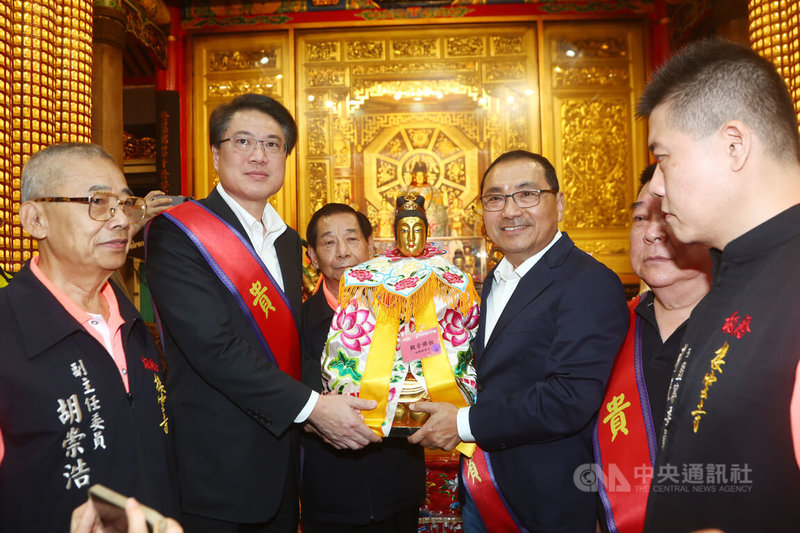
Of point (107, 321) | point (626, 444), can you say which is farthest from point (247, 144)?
point (626, 444)

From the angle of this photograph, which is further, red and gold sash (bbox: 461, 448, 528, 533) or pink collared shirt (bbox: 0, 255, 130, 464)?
red and gold sash (bbox: 461, 448, 528, 533)

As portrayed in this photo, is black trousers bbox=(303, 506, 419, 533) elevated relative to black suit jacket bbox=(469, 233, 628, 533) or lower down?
lower down

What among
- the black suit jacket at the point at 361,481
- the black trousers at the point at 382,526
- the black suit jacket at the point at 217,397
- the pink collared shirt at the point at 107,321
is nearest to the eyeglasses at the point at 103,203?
the pink collared shirt at the point at 107,321

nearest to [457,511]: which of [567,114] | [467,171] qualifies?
[467,171]

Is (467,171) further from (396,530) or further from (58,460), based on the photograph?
(58,460)

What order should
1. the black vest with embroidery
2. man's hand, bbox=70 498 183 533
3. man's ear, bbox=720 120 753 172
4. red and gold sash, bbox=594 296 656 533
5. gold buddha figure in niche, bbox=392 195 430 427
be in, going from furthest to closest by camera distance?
1. gold buddha figure in niche, bbox=392 195 430 427
2. red and gold sash, bbox=594 296 656 533
3. the black vest with embroidery
4. man's ear, bbox=720 120 753 172
5. man's hand, bbox=70 498 183 533

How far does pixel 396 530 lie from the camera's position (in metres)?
2.21

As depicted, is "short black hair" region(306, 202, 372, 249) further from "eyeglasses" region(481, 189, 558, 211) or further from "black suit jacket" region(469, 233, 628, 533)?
"black suit jacket" region(469, 233, 628, 533)

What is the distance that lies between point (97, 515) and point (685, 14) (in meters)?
6.53

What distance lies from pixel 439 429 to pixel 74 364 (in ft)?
3.44

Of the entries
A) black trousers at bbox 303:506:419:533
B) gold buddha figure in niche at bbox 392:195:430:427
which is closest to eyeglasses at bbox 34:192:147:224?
gold buddha figure in niche at bbox 392:195:430:427

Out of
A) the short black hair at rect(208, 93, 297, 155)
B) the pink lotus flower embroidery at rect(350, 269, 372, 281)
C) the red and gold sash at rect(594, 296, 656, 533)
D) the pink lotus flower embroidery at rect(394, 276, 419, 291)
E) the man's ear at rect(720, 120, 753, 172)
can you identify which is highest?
the short black hair at rect(208, 93, 297, 155)

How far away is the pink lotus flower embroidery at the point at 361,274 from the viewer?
84.9 inches

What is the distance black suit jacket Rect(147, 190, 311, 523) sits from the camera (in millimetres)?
1925
